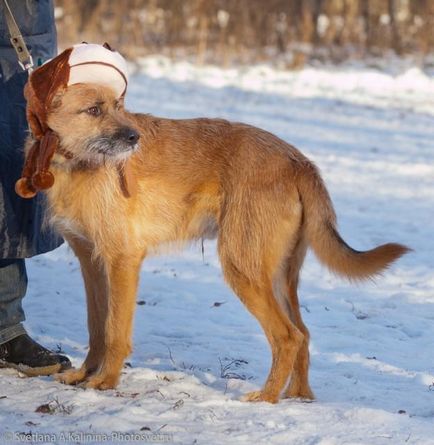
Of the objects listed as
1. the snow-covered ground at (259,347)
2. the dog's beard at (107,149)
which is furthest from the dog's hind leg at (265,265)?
the dog's beard at (107,149)

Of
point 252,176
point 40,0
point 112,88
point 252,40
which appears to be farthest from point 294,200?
point 252,40

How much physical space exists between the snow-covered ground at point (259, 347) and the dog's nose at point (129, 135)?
47.7 inches

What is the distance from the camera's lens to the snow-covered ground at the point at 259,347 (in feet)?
12.8

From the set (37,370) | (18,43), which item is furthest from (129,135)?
(37,370)

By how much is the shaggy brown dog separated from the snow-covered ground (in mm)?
278

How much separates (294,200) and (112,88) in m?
1.03

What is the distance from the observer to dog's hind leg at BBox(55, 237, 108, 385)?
4711 millimetres

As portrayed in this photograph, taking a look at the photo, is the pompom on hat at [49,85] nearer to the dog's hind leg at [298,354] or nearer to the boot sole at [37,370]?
the boot sole at [37,370]

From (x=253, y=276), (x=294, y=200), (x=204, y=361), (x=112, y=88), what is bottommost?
(x=204, y=361)

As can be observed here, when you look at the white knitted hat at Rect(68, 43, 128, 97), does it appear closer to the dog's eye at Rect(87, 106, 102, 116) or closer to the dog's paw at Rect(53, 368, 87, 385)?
the dog's eye at Rect(87, 106, 102, 116)

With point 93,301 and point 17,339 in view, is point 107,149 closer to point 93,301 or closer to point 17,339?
point 93,301

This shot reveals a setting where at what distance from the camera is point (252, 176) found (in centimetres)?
447

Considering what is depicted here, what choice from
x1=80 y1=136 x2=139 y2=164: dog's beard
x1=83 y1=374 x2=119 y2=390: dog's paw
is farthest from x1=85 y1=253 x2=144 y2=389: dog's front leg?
x1=80 y1=136 x2=139 y2=164: dog's beard

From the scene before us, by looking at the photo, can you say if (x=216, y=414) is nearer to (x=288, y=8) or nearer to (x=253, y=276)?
(x=253, y=276)
